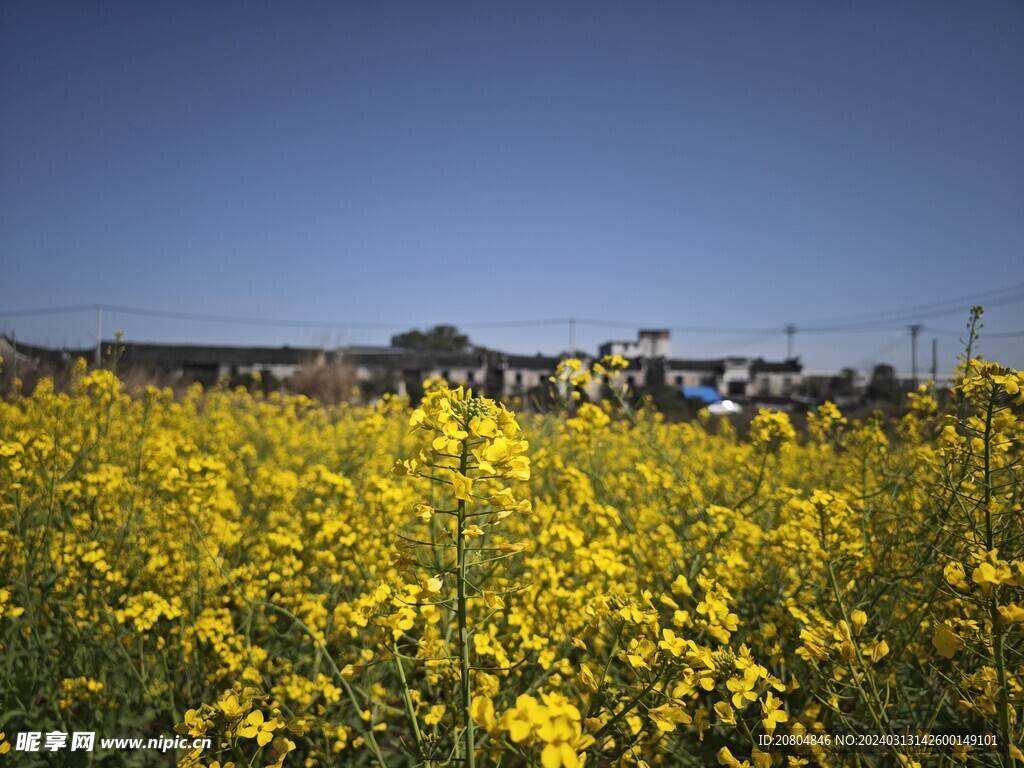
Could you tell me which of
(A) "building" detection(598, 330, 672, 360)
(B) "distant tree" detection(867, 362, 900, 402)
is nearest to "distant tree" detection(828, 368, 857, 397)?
(B) "distant tree" detection(867, 362, 900, 402)

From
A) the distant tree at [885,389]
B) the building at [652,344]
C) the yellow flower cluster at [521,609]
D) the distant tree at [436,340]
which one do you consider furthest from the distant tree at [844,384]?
the distant tree at [436,340]

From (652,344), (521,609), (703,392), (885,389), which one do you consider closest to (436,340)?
(652,344)

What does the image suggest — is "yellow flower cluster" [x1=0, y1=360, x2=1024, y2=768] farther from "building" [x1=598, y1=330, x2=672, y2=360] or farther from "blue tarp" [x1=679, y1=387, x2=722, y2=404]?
"building" [x1=598, y1=330, x2=672, y2=360]

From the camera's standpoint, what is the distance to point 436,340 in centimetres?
5109

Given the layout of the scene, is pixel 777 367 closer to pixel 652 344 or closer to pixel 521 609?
pixel 652 344

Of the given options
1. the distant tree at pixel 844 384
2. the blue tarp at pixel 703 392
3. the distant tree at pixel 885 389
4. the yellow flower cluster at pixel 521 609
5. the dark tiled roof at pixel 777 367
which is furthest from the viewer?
the dark tiled roof at pixel 777 367

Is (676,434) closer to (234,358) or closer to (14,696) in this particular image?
(14,696)

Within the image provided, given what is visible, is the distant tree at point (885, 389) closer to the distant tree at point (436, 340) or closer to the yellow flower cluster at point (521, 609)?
the yellow flower cluster at point (521, 609)

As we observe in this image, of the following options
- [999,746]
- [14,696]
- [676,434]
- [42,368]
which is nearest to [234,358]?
[42,368]

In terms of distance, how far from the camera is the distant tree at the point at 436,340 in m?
50.4

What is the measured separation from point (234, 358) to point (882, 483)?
29.7 m

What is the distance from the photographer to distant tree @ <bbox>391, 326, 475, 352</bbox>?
165 feet

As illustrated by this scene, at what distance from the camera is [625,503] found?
3545 millimetres

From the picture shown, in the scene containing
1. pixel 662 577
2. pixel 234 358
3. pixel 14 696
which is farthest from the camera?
pixel 234 358
